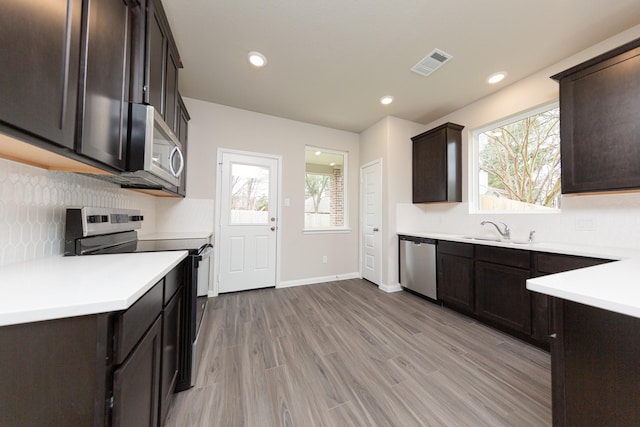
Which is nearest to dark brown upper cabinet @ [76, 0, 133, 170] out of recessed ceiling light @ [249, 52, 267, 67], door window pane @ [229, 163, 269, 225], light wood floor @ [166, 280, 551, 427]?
recessed ceiling light @ [249, 52, 267, 67]

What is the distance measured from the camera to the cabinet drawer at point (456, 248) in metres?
2.53

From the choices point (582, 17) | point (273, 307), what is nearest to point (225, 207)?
point (273, 307)

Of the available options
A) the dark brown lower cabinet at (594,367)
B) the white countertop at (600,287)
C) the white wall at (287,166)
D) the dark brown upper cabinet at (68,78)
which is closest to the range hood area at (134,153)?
the dark brown upper cabinet at (68,78)

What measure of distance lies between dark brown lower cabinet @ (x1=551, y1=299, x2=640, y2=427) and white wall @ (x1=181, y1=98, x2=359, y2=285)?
120 inches

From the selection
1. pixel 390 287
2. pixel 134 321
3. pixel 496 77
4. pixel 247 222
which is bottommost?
pixel 390 287

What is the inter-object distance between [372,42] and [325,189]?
7.68 feet

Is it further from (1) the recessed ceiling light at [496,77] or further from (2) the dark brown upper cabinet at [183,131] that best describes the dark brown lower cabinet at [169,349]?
(1) the recessed ceiling light at [496,77]

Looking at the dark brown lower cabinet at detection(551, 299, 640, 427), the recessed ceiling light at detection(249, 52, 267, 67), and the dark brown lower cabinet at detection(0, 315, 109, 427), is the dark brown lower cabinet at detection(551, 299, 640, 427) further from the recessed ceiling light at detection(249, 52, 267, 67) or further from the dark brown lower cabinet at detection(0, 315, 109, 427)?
the recessed ceiling light at detection(249, 52, 267, 67)

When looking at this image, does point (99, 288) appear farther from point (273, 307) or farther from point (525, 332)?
point (525, 332)

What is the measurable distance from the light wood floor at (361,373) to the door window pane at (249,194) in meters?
1.30

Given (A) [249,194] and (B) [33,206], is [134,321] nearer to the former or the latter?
(B) [33,206]

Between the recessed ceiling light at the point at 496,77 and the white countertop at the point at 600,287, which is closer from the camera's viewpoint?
the white countertop at the point at 600,287

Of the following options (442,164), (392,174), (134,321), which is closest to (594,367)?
(134,321)

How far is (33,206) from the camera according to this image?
1093mm
